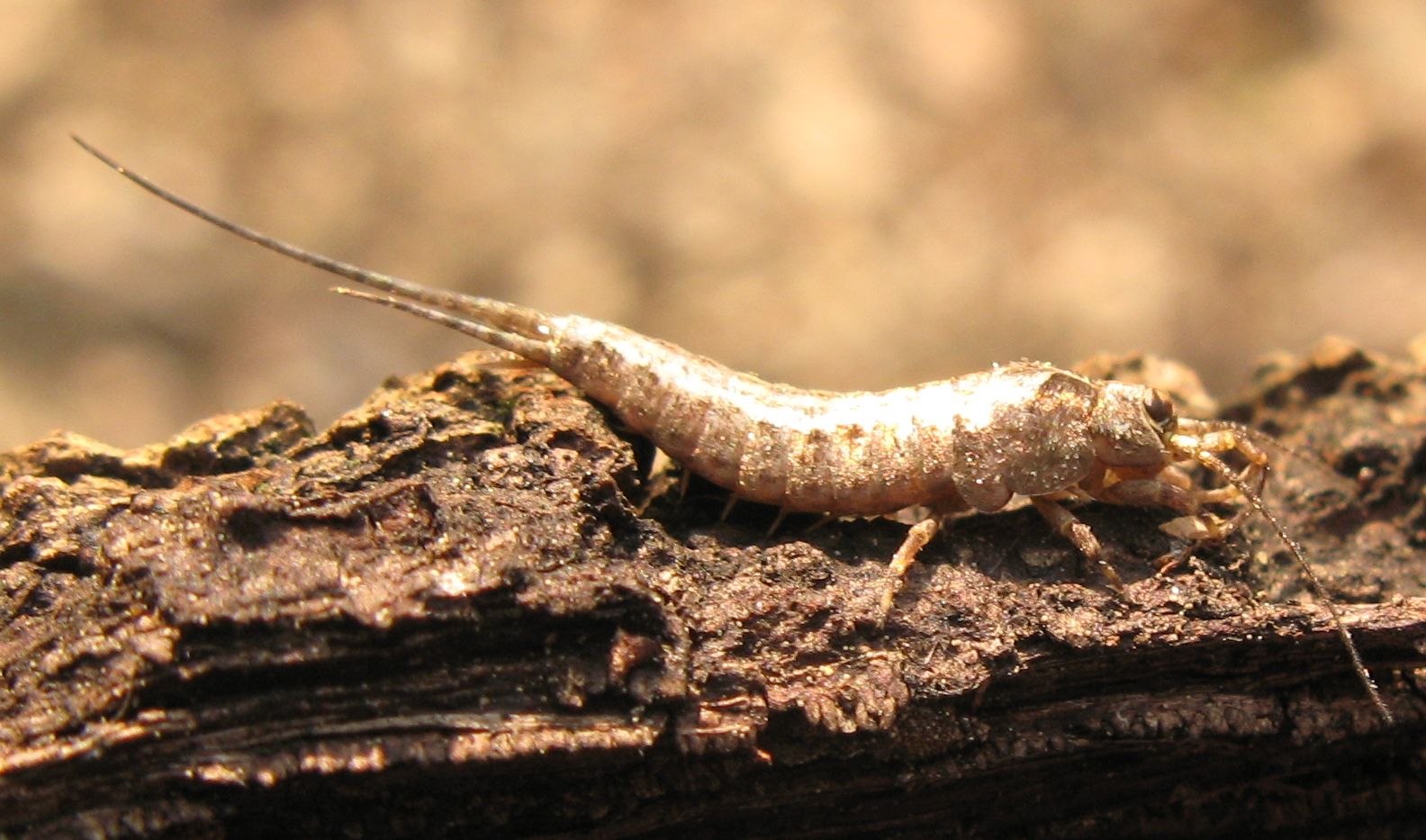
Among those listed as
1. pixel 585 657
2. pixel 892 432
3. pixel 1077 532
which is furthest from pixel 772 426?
pixel 585 657

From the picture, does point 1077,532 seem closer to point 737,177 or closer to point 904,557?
point 904,557

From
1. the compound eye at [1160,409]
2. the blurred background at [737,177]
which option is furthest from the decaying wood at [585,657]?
the blurred background at [737,177]

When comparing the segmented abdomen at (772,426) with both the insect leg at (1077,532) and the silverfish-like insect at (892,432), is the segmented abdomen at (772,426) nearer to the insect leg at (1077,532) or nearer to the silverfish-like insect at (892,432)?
the silverfish-like insect at (892,432)

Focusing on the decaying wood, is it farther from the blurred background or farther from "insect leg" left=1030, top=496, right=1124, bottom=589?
the blurred background

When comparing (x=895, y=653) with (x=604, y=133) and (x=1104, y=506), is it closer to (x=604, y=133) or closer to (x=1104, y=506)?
(x=1104, y=506)

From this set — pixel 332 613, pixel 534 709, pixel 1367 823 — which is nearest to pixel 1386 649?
pixel 1367 823
